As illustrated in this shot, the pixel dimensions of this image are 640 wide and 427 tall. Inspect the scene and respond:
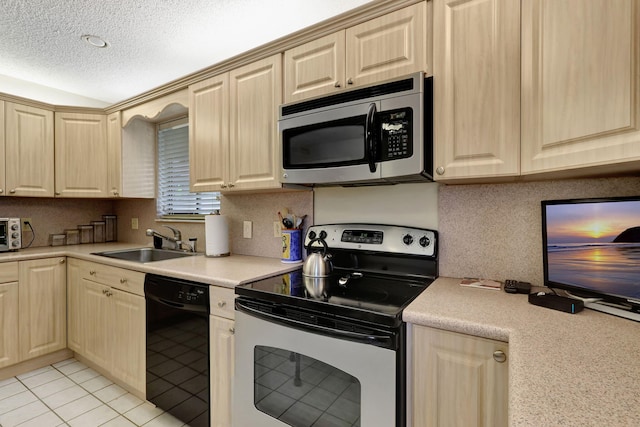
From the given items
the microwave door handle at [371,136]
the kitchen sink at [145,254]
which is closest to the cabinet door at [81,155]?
the kitchen sink at [145,254]

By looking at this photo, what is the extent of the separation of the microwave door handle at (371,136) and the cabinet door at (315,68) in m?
0.28

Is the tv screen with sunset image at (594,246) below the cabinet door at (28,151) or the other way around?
below

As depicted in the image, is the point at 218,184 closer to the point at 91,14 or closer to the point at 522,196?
the point at 91,14

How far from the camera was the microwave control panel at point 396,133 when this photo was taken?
1.32 meters

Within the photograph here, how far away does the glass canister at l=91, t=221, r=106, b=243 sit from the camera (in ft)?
10.4

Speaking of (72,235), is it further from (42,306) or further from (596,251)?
(596,251)

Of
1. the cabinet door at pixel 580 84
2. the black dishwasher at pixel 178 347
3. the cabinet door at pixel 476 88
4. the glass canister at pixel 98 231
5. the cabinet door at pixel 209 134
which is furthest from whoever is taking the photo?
the glass canister at pixel 98 231

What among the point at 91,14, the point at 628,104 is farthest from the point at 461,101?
the point at 91,14

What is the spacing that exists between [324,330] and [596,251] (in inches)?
41.4

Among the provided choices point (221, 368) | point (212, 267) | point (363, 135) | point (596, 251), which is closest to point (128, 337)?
point (212, 267)

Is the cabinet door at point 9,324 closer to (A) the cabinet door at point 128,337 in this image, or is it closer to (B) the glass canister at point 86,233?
(A) the cabinet door at point 128,337

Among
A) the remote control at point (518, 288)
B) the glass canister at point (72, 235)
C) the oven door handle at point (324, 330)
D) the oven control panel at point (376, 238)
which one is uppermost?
the oven control panel at point (376, 238)

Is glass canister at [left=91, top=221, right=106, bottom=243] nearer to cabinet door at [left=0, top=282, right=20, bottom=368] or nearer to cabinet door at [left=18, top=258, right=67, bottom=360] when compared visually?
cabinet door at [left=18, top=258, right=67, bottom=360]

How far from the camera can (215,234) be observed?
220 centimetres
